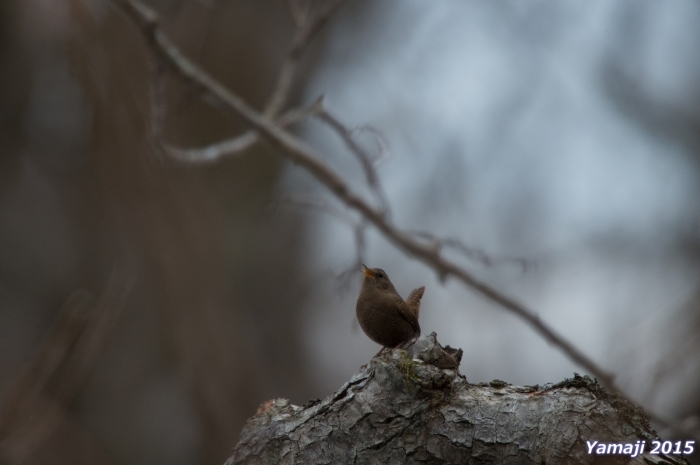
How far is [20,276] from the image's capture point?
5512mm

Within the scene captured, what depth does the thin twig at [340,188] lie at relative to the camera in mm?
2963

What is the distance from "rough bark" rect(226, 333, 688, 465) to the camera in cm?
167

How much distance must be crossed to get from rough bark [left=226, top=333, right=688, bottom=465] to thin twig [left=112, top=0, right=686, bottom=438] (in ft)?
3.82

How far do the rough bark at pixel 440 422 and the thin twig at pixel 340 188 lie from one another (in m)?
1.17

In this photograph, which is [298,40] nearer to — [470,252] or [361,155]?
[361,155]

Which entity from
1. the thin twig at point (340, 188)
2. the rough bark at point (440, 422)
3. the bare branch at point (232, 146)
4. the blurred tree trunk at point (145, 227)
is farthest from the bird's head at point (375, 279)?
the blurred tree trunk at point (145, 227)

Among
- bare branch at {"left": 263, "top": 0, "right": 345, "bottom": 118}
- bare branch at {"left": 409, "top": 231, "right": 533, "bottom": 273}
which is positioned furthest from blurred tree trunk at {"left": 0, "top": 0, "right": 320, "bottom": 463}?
bare branch at {"left": 409, "top": 231, "right": 533, "bottom": 273}

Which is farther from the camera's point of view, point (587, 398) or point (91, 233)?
point (91, 233)

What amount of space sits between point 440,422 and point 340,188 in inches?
63.8

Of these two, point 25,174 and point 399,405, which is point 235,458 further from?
point 25,174

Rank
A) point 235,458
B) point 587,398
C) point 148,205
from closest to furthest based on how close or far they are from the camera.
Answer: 1. point 587,398
2. point 235,458
3. point 148,205

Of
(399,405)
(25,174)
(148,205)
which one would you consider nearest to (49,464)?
(148,205)

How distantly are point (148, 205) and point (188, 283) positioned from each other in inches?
26.4

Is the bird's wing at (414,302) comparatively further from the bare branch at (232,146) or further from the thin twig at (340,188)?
the bare branch at (232,146)
